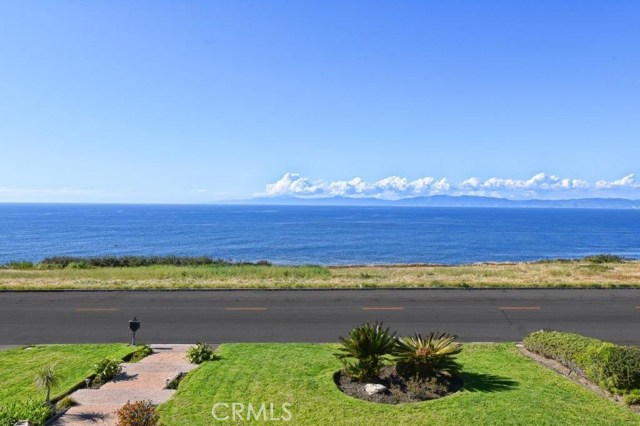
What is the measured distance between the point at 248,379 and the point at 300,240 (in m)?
93.1

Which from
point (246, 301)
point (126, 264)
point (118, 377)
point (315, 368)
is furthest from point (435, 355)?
point (126, 264)

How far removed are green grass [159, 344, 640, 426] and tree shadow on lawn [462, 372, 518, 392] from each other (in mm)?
22

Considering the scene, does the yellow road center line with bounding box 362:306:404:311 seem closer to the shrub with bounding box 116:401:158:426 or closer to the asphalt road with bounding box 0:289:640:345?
the asphalt road with bounding box 0:289:640:345

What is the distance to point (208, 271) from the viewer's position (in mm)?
32406

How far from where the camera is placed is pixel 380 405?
9.32 metres

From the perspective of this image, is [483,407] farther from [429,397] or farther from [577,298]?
[577,298]

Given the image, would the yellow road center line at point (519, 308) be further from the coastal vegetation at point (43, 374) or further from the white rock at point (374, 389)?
the coastal vegetation at point (43, 374)

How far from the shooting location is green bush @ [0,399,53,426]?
838 centimetres

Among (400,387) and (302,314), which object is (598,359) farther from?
(302,314)

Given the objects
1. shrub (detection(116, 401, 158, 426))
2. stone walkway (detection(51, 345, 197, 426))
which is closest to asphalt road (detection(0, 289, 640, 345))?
stone walkway (detection(51, 345, 197, 426))

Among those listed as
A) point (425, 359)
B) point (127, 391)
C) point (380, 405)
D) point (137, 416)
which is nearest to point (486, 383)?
point (425, 359)

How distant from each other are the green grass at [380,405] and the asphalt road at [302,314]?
12.3 feet

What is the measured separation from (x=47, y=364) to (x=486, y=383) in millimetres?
11357

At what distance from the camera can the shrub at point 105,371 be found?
11020 millimetres
